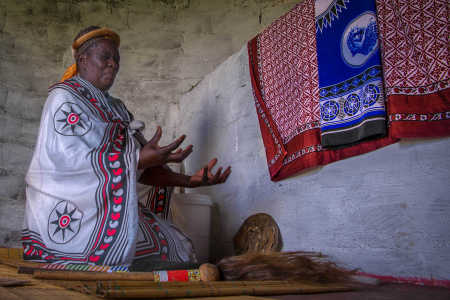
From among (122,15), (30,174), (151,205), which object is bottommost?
(151,205)

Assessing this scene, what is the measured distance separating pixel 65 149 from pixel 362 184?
1.40 meters

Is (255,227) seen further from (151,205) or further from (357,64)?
(357,64)

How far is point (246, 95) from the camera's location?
2.61 metres

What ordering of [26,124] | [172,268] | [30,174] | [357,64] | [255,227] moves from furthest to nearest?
[26,124] < [255,227] < [30,174] < [357,64] < [172,268]

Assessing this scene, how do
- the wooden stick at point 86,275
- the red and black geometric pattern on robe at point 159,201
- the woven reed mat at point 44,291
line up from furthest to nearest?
the red and black geometric pattern on robe at point 159,201 → the wooden stick at point 86,275 → the woven reed mat at point 44,291

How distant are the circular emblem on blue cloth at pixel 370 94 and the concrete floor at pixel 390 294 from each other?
73cm

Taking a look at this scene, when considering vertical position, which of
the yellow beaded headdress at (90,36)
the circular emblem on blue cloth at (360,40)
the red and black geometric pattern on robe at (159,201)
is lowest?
the red and black geometric pattern on robe at (159,201)

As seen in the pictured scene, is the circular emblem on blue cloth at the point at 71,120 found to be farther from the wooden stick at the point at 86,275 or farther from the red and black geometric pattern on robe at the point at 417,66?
the red and black geometric pattern on robe at the point at 417,66

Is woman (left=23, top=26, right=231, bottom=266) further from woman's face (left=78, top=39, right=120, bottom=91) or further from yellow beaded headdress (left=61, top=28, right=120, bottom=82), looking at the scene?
yellow beaded headdress (left=61, top=28, right=120, bottom=82)

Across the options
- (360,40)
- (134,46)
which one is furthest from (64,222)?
(134,46)

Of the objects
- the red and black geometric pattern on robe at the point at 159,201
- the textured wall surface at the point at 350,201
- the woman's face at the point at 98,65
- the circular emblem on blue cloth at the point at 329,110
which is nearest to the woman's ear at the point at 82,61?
the woman's face at the point at 98,65

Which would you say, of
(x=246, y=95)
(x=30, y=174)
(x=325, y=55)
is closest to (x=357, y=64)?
(x=325, y=55)

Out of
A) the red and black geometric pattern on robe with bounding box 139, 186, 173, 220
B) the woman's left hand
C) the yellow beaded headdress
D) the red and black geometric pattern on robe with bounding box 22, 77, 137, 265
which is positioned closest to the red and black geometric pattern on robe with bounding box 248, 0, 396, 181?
the woman's left hand

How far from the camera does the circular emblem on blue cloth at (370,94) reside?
160 cm
